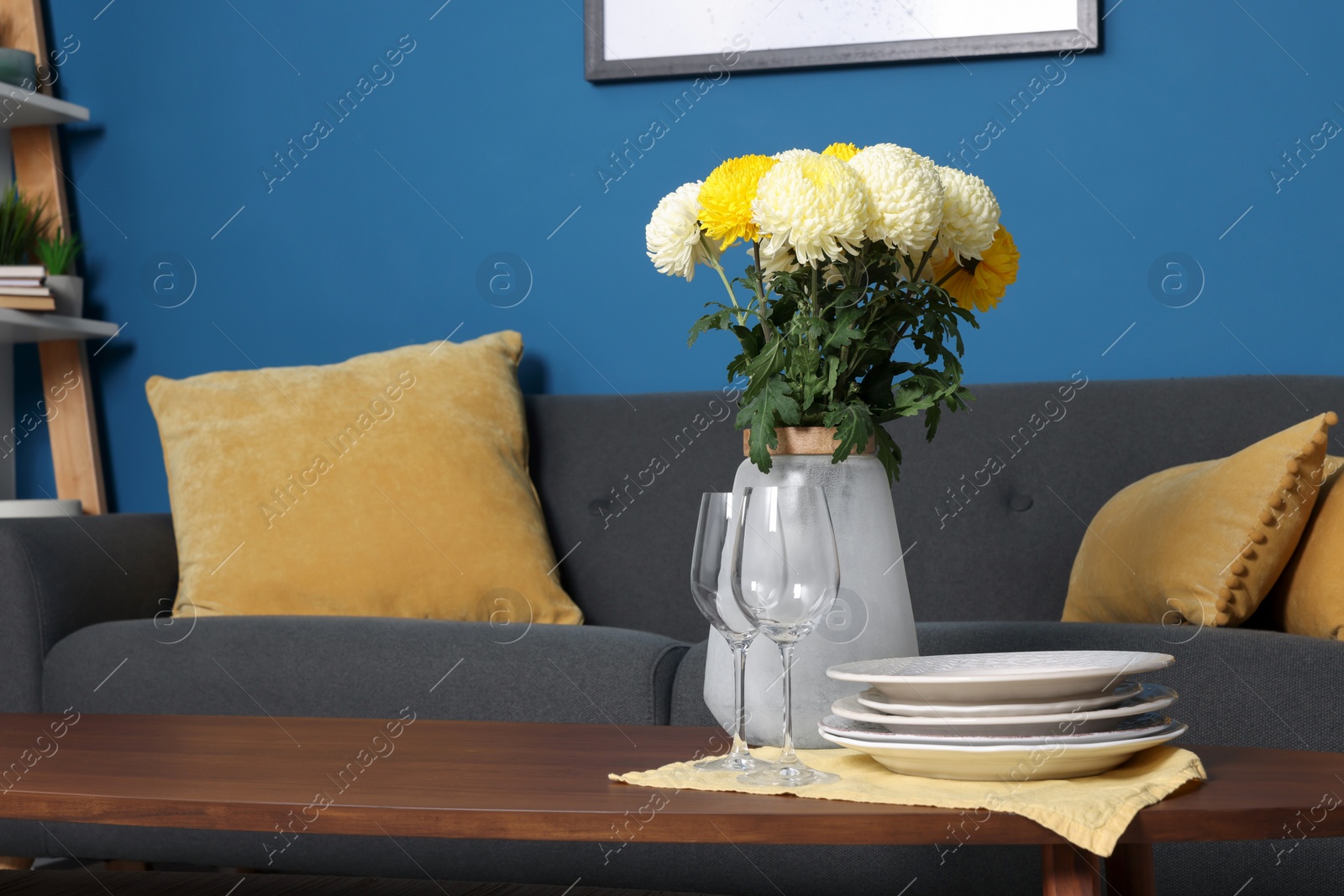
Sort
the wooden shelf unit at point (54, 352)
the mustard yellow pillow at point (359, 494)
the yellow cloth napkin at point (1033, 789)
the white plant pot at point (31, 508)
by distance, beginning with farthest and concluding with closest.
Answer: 1. the wooden shelf unit at point (54, 352)
2. the white plant pot at point (31, 508)
3. the mustard yellow pillow at point (359, 494)
4. the yellow cloth napkin at point (1033, 789)

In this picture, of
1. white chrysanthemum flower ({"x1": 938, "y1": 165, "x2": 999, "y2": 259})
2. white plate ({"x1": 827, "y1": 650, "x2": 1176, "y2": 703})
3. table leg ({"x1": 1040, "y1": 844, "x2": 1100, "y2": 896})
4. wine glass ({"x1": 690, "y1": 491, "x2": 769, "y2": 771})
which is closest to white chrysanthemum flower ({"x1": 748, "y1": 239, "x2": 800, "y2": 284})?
white chrysanthemum flower ({"x1": 938, "y1": 165, "x2": 999, "y2": 259})

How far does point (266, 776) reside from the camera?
2.86ft

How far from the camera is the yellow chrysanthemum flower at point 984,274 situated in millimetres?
1104

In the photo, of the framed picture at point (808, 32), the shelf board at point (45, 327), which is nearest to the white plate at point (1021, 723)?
the framed picture at point (808, 32)

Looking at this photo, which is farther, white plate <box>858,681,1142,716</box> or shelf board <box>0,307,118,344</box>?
shelf board <box>0,307,118,344</box>

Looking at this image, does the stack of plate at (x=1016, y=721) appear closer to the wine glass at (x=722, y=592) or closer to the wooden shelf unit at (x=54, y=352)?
the wine glass at (x=722, y=592)

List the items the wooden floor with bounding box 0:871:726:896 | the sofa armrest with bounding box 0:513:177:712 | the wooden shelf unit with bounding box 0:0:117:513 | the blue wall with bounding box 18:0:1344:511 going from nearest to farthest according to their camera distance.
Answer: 1. the wooden floor with bounding box 0:871:726:896
2. the sofa armrest with bounding box 0:513:177:712
3. the blue wall with bounding box 18:0:1344:511
4. the wooden shelf unit with bounding box 0:0:117:513

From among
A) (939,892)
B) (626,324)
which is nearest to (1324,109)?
(626,324)

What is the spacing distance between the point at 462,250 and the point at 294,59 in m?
0.56

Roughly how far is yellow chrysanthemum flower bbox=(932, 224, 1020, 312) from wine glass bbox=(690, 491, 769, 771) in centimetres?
36

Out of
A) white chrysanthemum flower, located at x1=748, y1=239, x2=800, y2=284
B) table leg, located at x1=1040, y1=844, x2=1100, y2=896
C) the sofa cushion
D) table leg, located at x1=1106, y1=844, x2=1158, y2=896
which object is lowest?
the sofa cushion

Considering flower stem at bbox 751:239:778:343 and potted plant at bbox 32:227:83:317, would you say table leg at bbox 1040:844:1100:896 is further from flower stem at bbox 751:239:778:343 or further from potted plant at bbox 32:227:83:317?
potted plant at bbox 32:227:83:317

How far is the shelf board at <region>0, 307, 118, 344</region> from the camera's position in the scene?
2443mm

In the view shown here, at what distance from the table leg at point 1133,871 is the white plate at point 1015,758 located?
10 centimetres
